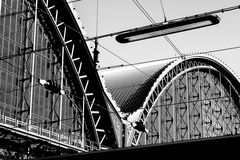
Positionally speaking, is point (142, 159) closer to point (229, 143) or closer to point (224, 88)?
point (229, 143)

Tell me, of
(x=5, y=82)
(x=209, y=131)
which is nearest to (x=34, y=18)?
(x=5, y=82)

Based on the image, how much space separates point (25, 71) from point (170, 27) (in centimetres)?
2398

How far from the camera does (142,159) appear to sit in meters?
13.3

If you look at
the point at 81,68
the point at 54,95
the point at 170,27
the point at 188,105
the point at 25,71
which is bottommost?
the point at 170,27

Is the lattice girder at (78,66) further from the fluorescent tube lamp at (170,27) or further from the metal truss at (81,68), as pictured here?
the fluorescent tube lamp at (170,27)

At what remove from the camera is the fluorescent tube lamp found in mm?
15313

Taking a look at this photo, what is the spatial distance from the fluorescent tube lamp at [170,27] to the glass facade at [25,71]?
1997 cm

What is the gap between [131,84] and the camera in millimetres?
65188

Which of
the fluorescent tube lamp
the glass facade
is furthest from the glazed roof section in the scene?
→ the fluorescent tube lamp

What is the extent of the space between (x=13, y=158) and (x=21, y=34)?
920 centimetres

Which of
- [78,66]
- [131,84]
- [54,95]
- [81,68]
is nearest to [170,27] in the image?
[54,95]

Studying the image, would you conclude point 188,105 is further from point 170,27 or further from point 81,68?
point 170,27

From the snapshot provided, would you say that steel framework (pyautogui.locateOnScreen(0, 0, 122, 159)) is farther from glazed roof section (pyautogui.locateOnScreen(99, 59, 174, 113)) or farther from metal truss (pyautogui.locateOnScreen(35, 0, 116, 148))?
glazed roof section (pyautogui.locateOnScreen(99, 59, 174, 113))

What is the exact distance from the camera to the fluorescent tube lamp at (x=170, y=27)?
603 inches
